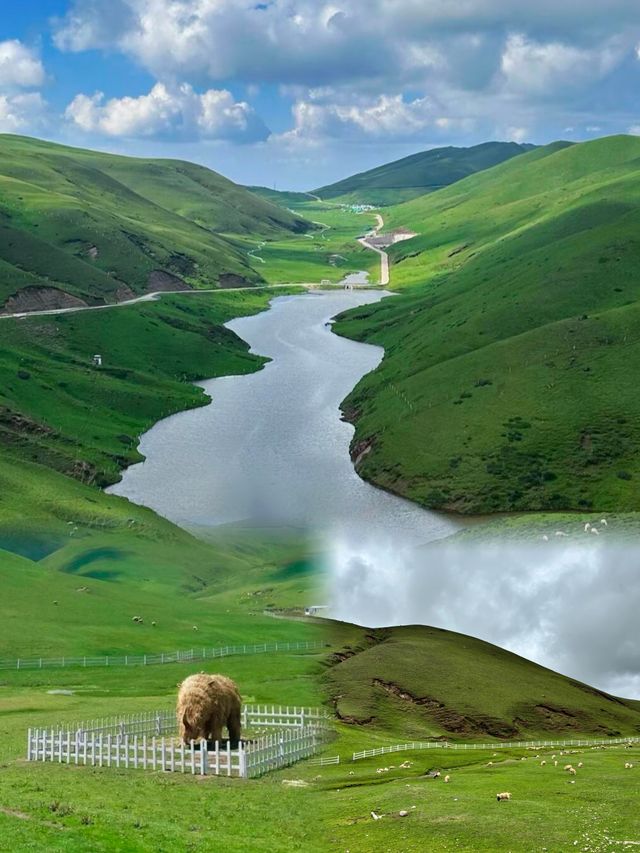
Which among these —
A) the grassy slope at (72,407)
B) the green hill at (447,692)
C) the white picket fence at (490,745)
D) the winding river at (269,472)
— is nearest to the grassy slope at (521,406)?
the winding river at (269,472)

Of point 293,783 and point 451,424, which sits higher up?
point 451,424

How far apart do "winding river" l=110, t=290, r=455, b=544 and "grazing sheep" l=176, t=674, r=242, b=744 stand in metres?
61.6

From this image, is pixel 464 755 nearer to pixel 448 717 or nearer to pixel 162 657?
pixel 448 717

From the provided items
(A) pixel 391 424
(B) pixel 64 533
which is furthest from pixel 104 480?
(A) pixel 391 424

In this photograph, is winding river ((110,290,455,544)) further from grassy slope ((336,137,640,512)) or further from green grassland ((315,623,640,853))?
green grassland ((315,623,640,853))

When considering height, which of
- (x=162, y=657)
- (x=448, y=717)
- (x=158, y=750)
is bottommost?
(x=448, y=717)

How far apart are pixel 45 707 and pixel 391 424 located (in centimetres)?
9612

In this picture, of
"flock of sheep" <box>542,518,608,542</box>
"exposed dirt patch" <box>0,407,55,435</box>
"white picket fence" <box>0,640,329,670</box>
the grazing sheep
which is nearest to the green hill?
"white picket fence" <box>0,640,329,670</box>

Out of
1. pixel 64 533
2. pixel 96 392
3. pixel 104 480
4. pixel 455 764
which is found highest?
pixel 96 392

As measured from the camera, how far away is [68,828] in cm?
2666

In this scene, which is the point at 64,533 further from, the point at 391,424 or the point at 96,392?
the point at 96,392

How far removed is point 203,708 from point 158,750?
7.69ft

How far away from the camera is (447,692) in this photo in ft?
209

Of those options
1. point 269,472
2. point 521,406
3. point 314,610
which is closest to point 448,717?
point 314,610
